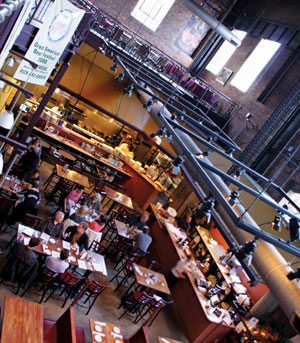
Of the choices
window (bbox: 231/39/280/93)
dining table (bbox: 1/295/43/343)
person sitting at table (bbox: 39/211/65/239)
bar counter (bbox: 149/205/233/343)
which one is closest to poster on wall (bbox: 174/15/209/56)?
window (bbox: 231/39/280/93)

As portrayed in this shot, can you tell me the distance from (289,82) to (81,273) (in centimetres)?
1237

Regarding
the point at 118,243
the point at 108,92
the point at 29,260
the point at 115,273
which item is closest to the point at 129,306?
the point at 115,273

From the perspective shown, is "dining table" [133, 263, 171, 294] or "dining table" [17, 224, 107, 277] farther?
"dining table" [133, 263, 171, 294]

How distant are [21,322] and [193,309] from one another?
18.3ft

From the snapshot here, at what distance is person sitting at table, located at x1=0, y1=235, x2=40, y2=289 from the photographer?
6.79 meters

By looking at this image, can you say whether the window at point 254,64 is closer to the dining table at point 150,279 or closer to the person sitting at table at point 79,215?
the dining table at point 150,279

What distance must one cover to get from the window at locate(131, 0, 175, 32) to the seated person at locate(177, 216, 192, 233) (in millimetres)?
10907

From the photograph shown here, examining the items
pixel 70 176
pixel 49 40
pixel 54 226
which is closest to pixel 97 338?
pixel 54 226

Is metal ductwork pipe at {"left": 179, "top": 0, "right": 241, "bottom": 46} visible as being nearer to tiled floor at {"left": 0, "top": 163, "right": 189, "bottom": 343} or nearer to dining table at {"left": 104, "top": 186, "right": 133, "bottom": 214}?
dining table at {"left": 104, "top": 186, "right": 133, "bottom": 214}

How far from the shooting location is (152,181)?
15.4 m

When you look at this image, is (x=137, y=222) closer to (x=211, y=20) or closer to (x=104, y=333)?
(x=104, y=333)

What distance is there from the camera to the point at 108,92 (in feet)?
54.3

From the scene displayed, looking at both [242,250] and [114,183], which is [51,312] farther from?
[114,183]

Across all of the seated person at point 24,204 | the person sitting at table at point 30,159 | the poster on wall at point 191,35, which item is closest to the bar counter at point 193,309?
the seated person at point 24,204
